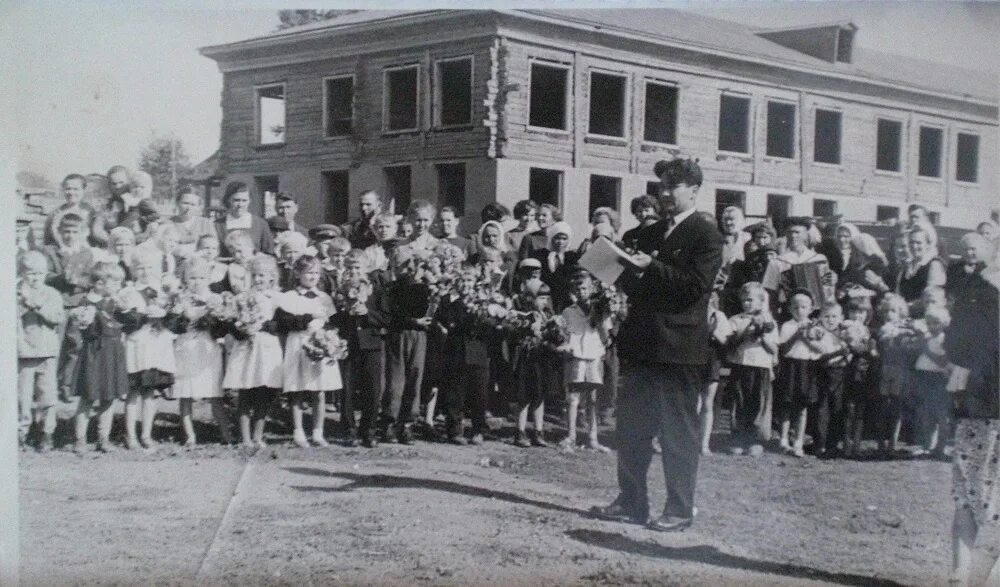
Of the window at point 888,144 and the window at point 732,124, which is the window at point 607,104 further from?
the window at point 888,144

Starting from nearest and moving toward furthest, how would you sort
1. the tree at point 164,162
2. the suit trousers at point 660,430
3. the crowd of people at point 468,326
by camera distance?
the suit trousers at point 660,430, the crowd of people at point 468,326, the tree at point 164,162

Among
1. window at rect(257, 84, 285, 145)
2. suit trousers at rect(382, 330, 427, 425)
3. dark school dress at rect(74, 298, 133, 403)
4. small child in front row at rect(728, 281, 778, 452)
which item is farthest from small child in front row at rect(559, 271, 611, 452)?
dark school dress at rect(74, 298, 133, 403)

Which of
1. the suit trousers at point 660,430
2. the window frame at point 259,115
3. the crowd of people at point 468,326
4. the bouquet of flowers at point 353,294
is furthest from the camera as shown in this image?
the bouquet of flowers at point 353,294

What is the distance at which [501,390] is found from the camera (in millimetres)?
4227

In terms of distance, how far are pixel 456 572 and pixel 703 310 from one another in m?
1.35

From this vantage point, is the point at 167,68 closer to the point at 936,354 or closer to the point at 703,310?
the point at 703,310

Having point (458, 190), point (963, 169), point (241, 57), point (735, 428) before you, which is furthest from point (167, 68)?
point (963, 169)

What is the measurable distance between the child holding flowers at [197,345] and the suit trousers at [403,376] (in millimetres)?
709

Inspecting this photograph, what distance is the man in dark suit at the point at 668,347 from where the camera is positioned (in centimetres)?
347

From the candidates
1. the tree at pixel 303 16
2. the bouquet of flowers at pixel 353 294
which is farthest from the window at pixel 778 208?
the tree at pixel 303 16

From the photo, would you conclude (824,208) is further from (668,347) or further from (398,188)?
(398,188)

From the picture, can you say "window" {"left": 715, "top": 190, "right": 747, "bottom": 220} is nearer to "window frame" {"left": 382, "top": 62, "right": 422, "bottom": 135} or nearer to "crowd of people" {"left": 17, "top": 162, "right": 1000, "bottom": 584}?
"crowd of people" {"left": 17, "top": 162, "right": 1000, "bottom": 584}

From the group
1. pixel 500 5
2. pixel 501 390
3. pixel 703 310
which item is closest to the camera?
pixel 703 310

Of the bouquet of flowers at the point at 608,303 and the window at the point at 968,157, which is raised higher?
the window at the point at 968,157
